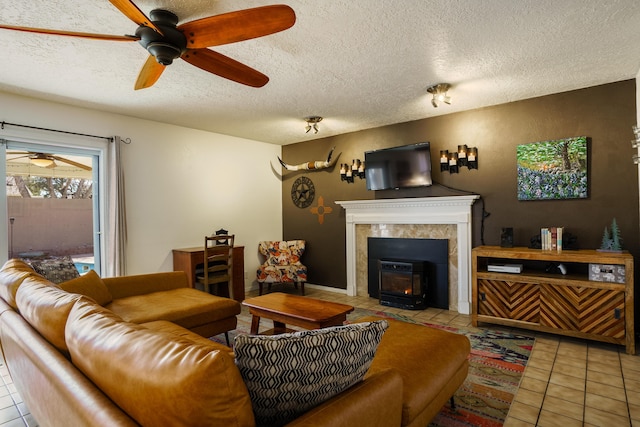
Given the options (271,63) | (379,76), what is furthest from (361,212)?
(271,63)

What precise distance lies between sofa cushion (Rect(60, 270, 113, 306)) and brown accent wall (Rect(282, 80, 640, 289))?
130 inches

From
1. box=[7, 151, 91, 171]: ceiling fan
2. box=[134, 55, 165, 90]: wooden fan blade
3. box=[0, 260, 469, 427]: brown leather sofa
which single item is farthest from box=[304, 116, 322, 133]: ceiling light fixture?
box=[0, 260, 469, 427]: brown leather sofa

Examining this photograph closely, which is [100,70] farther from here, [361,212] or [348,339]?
[361,212]

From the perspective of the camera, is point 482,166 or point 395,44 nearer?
point 395,44

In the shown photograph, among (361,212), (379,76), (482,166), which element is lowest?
(361,212)

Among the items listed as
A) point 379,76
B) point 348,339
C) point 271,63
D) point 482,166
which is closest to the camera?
point 348,339

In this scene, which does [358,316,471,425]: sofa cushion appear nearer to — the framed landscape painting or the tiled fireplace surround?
the tiled fireplace surround

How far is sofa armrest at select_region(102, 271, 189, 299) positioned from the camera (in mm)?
3146

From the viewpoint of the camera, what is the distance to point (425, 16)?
2205 millimetres

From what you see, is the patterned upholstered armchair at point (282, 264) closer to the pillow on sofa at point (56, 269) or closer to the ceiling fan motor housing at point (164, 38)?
the pillow on sofa at point (56, 269)

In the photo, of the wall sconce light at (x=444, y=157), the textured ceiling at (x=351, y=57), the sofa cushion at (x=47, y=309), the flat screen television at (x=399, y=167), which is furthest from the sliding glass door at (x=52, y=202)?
the wall sconce light at (x=444, y=157)

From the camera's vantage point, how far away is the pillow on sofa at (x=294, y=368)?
99 cm

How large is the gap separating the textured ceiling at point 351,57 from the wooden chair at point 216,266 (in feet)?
5.51

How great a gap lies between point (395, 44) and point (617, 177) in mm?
2625
